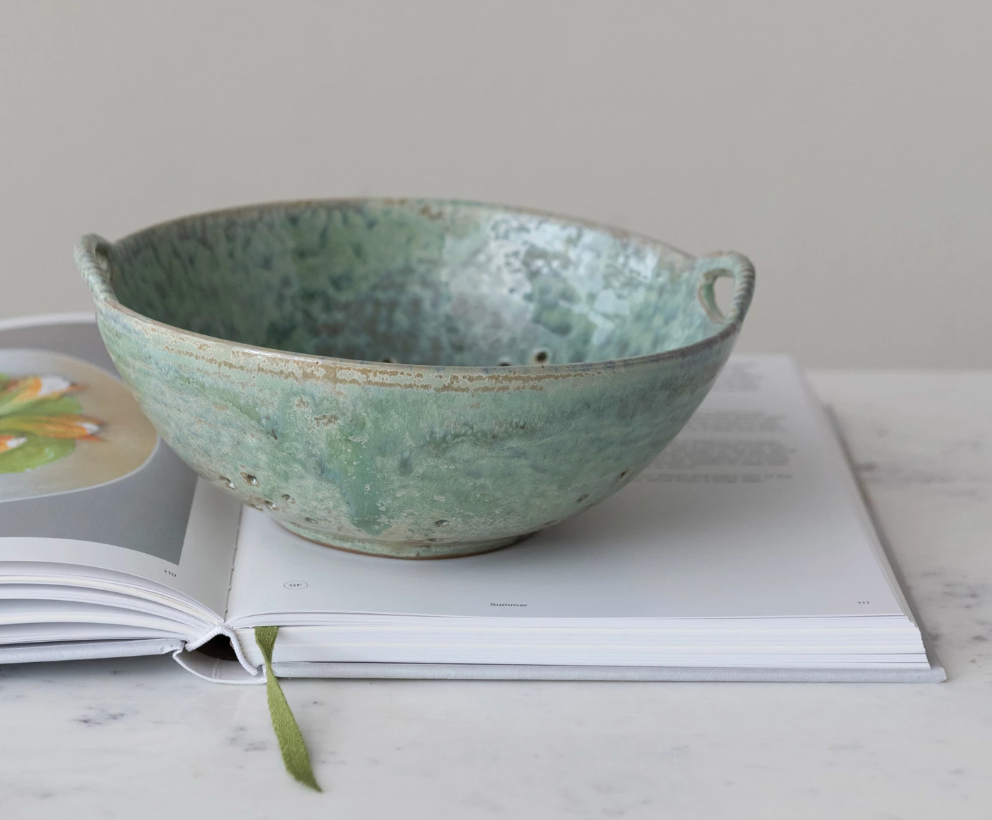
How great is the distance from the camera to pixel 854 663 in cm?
59

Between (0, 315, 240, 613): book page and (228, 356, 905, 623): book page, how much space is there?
31mm

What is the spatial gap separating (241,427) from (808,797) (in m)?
0.32

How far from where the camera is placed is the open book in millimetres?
575

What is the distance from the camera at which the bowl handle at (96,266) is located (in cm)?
61

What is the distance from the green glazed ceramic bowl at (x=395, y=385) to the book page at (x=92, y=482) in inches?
1.9

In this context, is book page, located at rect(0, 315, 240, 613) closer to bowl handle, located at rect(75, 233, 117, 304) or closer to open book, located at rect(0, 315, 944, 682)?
open book, located at rect(0, 315, 944, 682)

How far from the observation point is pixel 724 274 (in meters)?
0.73

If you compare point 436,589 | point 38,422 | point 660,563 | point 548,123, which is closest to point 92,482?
point 38,422

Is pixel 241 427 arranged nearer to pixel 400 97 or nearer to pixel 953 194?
pixel 400 97

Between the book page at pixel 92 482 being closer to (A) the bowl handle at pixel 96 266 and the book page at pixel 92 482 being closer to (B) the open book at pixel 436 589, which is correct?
(B) the open book at pixel 436 589

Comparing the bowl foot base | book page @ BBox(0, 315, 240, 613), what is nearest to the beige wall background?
book page @ BBox(0, 315, 240, 613)

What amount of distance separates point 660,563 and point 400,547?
0.15m

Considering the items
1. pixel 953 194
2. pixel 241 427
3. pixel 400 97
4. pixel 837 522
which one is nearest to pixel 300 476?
pixel 241 427

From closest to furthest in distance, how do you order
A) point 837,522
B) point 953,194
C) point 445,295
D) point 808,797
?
point 808,797, point 837,522, point 445,295, point 953,194
